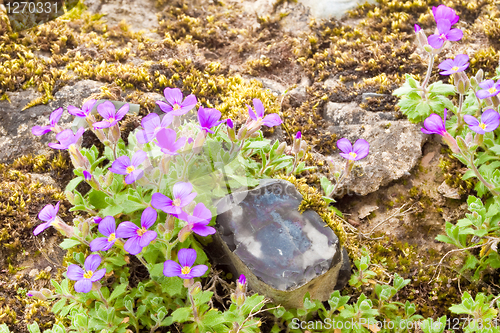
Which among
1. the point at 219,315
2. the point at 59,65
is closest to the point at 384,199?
the point at 219,315

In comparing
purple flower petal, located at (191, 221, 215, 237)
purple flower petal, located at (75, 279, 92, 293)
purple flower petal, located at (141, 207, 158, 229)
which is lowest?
purple flower petal, located at (75, 279, 92, 293)

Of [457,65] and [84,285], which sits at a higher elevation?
[457,65]

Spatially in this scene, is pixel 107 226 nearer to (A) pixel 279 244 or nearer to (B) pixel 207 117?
(B) pixel 207 117

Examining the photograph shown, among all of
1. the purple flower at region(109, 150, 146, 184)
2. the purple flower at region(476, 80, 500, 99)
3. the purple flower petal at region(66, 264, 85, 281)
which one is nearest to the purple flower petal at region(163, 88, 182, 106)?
the purple flower at region(109, 150, 146, 184)

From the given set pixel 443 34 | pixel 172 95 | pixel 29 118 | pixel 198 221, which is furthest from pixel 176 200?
pixel 443 34

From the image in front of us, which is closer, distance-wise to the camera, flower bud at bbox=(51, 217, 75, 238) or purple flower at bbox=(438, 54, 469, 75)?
flower bud at bbox=(51, 217, 75, 238)

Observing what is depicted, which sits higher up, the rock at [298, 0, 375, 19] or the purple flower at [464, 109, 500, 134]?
the rock at [298, 0, 375, 19]

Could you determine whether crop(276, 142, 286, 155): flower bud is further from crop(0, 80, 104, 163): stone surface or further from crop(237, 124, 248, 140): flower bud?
crop(0, 80, 104, 163): stone surface
